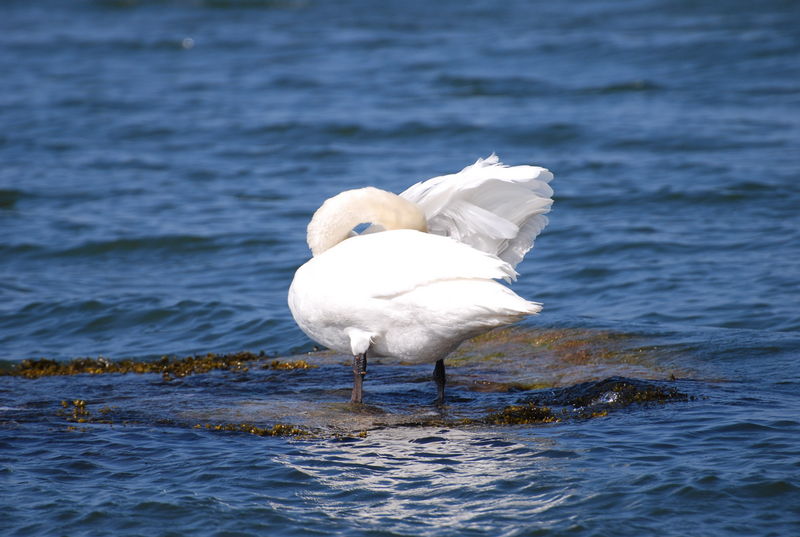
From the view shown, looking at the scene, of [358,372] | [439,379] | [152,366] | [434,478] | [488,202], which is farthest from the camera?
[152,366]

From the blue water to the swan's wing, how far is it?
1.09 m

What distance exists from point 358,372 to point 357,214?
41.4 inches

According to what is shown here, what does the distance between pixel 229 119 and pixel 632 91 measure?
293 inches

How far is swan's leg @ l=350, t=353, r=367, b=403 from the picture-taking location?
280 inches

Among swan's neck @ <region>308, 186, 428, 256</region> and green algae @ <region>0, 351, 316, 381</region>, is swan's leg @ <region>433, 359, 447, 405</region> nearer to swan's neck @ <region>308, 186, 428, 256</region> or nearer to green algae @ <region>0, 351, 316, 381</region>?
swan's neck @ <region>308, 186, 428, 256</region>

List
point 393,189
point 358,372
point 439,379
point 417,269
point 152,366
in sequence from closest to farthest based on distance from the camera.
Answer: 1. point 417,269
2. point 358,372
3. point 439,379
4. point 152,366
5. point 393,189

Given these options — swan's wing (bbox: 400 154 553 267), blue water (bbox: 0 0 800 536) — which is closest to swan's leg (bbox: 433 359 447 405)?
blue water (bbox: 0 0 800 536)

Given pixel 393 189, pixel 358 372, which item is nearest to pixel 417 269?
pixel 358 372

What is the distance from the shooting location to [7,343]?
9.94 m

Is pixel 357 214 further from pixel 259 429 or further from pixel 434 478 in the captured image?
pixel 434 478

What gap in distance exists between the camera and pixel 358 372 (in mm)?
7168

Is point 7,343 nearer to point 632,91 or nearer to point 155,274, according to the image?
point 155,274

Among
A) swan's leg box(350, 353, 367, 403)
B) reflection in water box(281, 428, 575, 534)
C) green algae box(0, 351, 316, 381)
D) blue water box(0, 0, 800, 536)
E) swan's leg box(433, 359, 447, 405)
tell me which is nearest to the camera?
reflection in water box(281, 428, 575, 534)

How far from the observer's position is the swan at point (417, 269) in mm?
6531
